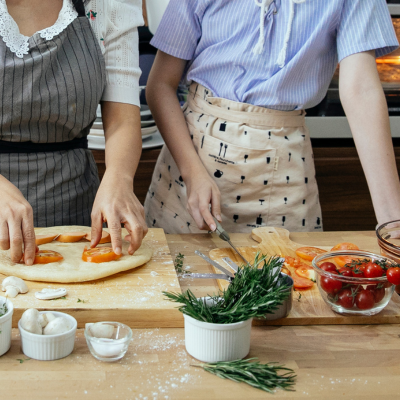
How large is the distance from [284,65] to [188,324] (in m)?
0.91

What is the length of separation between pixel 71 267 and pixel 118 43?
665 mm

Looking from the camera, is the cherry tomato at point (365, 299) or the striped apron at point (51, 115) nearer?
the cherry tomato at point (365, 299)

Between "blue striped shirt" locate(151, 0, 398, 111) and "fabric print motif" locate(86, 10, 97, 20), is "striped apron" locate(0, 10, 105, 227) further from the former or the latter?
"blue striped shirt" locate(151, 0, 398, 111)

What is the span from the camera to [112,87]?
1.47 m

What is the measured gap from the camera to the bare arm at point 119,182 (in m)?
1.20

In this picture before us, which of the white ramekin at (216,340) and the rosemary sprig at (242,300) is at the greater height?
the rosemary sprig at (242,300)

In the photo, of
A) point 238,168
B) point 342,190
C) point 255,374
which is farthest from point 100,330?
point 342,190

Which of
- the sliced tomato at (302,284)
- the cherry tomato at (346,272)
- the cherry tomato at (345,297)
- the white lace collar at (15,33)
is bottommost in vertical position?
the sliced tomato at (302,284)

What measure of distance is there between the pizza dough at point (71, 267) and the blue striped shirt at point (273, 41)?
0.60 meters

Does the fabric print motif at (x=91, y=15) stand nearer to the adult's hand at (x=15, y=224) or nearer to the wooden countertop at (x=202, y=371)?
the adult's hand at (x=15, y=224)

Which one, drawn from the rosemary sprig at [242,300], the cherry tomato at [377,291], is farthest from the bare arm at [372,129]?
the rosemary sprig at [242,300]

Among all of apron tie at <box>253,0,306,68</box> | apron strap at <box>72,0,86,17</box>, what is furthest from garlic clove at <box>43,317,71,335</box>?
apron tie at <box>253,0,306,68</box>

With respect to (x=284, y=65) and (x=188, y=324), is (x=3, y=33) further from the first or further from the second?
(x=188, y=324)

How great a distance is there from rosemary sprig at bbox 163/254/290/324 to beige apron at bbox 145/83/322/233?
0.66 meters
